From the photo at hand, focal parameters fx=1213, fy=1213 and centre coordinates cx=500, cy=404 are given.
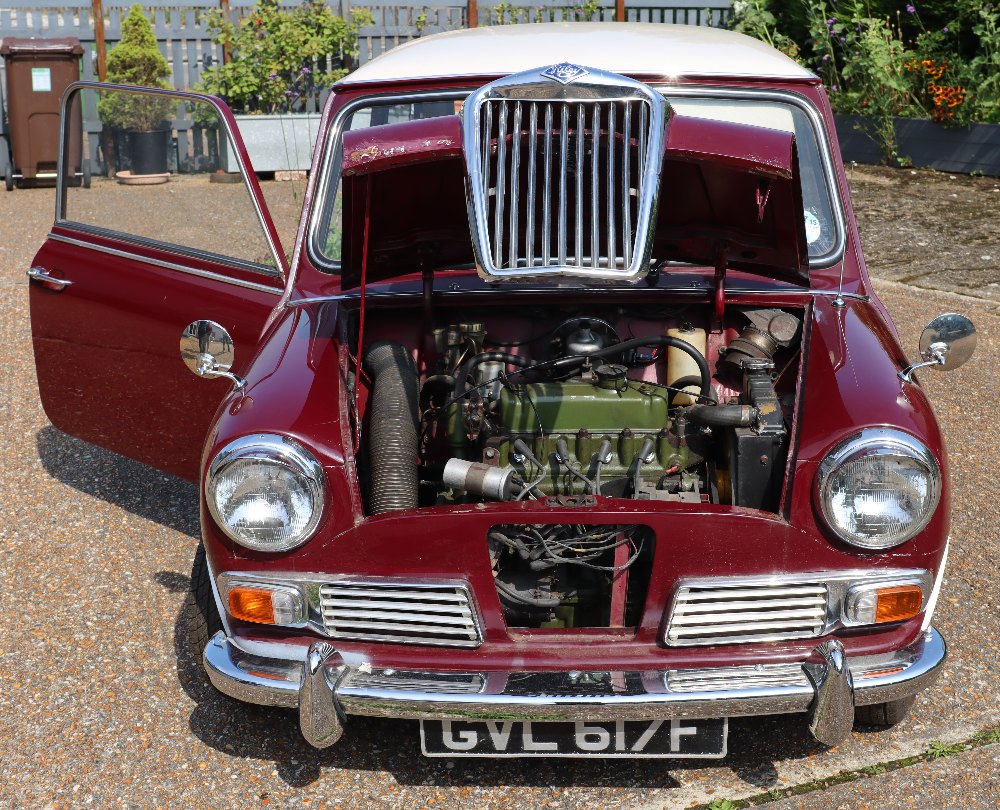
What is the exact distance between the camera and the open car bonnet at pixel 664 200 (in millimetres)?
3141

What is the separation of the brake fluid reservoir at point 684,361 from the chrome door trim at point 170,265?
127 centimetres

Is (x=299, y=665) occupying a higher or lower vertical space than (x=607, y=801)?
higher

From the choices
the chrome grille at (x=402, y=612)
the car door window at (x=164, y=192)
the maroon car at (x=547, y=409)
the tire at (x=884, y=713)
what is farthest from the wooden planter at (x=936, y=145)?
the chrome grille at (x=402, y=612)

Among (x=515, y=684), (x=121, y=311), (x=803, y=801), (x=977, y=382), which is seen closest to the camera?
(x=515, y=684)

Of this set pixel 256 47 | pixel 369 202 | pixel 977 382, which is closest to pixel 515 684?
pixel 369 202

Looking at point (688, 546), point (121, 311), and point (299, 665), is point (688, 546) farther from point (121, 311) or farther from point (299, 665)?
point (121, 311)

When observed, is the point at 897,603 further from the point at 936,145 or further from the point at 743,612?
the point at 936,145

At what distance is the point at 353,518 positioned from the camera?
2.90 meters

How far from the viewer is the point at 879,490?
2.86 meters

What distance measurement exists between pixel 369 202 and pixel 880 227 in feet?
22.4

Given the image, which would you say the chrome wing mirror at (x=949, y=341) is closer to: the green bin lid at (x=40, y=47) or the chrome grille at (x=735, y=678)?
the chrome grille at (x=735, y=678)

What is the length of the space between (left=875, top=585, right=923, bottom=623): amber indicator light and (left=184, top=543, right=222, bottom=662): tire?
1.70 m

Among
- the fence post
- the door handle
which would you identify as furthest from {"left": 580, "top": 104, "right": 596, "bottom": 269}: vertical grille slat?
the fence post

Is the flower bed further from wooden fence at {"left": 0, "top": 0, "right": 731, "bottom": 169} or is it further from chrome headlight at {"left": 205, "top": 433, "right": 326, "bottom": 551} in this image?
chrome headlight at {"left": 205, "top": 433, "right": 326, "bottom": 551}
